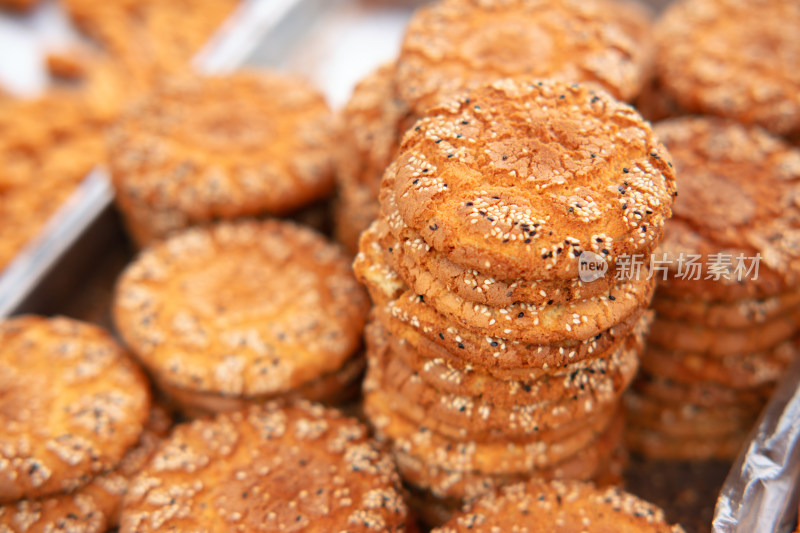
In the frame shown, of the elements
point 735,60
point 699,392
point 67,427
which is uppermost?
point 735,60

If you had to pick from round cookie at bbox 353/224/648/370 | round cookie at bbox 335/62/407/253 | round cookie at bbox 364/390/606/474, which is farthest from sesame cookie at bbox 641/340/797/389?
round cookie at bbox 335/62/407/253

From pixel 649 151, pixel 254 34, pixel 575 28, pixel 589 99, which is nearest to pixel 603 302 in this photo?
pixel 649 151

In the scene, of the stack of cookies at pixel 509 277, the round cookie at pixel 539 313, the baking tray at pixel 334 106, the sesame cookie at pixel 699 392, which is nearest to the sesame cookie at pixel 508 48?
the stack of cookies at pixel 509 277

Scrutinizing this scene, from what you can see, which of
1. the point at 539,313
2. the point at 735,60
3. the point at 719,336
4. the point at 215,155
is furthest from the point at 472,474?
the point at 735,60

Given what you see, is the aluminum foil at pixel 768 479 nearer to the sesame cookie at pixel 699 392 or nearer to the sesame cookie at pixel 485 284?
the sesame cookie at pixel 699 392

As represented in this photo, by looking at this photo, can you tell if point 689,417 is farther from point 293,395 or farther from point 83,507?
point 83,507

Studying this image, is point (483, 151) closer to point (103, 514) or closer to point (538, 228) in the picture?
Answer: point (538, 228)

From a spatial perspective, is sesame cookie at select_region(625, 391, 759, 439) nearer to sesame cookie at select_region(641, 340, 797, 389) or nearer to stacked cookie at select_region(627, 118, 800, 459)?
stacked cookie at select_region(627, 118, 800, 459)
